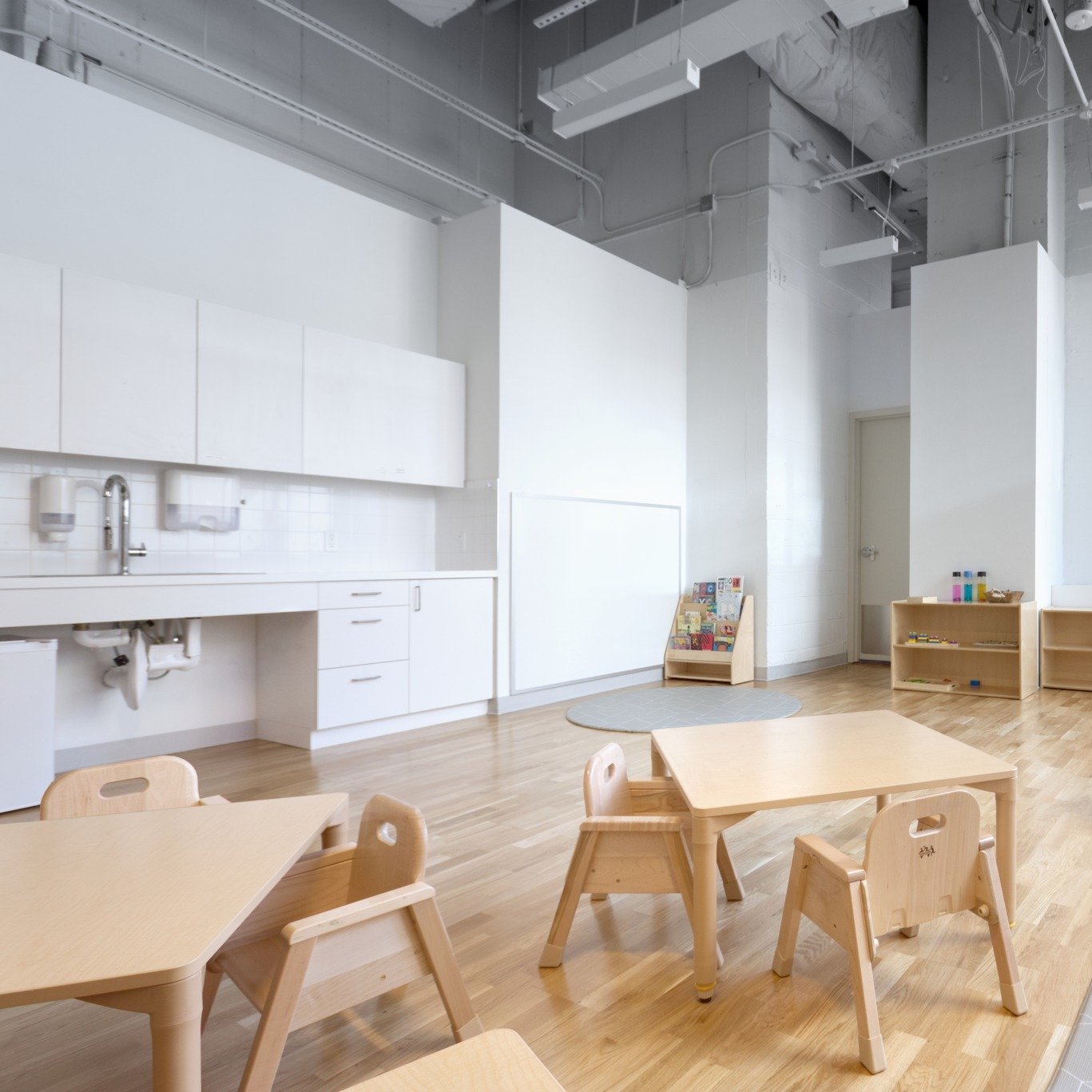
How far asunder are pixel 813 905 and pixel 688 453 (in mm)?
5422

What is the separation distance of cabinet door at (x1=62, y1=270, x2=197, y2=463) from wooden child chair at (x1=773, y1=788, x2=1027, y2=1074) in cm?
337

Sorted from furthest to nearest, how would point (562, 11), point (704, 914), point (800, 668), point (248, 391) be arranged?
point (800, 668) < point (562, 11) < point (248, 391) < point (704, 914)

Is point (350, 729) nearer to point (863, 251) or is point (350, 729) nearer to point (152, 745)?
point (152, 745)

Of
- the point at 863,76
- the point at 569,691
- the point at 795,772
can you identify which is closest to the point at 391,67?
the point at 863,76

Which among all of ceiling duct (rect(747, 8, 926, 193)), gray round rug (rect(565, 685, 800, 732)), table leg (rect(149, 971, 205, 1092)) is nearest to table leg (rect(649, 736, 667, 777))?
table leg (rect(149, 971, 205, 1092))

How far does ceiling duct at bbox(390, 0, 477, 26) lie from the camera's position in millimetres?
5668

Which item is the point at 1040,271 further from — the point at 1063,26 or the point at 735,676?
the point at 735,676

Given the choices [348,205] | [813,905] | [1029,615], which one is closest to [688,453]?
[1029,615]

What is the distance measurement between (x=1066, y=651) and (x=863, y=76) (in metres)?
4.57

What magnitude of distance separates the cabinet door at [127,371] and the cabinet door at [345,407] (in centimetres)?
67

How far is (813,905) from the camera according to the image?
1.91 m

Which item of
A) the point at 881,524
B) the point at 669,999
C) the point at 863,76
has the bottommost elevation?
the point at 669,999

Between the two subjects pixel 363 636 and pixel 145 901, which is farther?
pixel 363 636

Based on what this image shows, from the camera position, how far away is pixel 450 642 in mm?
4922
